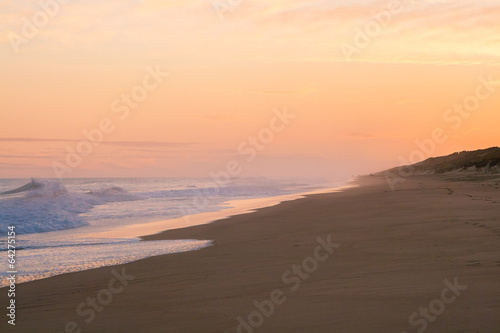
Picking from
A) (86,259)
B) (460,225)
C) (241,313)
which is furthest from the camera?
(460,225)

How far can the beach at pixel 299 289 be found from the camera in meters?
4.95

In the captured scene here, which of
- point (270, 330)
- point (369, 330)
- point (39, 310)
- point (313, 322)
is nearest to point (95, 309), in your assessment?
point (39, 310)

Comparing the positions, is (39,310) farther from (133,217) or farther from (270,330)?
(133,217)

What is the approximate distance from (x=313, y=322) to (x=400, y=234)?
6192mm

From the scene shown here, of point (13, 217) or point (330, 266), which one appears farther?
point (13, 217)

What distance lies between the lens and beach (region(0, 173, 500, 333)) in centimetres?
495

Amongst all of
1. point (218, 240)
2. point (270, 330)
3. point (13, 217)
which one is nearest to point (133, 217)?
point (13, 217)

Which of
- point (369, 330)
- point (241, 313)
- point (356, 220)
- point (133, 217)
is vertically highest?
point (133, 217)

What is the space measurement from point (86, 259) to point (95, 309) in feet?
14.0

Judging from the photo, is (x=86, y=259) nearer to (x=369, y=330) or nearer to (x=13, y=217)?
(x=369, y=330)

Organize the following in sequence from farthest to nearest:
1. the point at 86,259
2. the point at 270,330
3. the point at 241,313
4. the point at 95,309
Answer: the point at 86,259
the point at 95,309
the point at 241,313
the point at 270,330

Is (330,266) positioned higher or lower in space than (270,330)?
higher

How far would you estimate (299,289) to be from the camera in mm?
6242

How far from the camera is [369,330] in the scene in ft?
14.8
